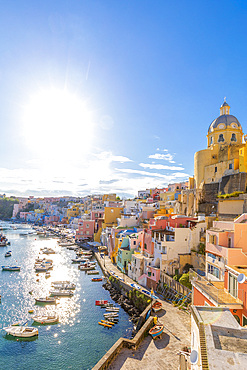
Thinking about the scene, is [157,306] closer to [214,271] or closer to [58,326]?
[214,271]

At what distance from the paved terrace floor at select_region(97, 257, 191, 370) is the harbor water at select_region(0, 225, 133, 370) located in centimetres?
315

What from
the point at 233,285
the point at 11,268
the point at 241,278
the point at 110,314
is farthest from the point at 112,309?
the point at 11,268

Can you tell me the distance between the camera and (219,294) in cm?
1139

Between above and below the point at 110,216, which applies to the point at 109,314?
below

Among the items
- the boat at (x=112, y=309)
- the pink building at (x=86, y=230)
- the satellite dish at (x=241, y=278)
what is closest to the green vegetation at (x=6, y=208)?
the pink building at (x=86, y=230)

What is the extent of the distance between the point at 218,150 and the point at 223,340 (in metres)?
31.0

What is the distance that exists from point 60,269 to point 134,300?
654 inches

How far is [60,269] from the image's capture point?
34.9 metres

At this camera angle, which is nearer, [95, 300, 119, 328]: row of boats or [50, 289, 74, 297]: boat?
[95, 300, 119, 328]: row of boats

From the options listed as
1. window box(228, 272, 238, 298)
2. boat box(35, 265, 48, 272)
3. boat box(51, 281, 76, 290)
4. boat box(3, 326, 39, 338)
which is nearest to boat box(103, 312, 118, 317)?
boat box(3, 326, 39, 338)

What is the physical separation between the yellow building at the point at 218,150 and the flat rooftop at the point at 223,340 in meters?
25.2

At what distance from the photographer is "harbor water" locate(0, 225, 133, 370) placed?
15023mm

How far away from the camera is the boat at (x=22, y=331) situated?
17.1 metres

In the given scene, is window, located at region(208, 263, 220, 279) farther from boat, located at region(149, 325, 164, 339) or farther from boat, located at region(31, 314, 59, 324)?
boat, located at region(31, 314, 59, 324)
